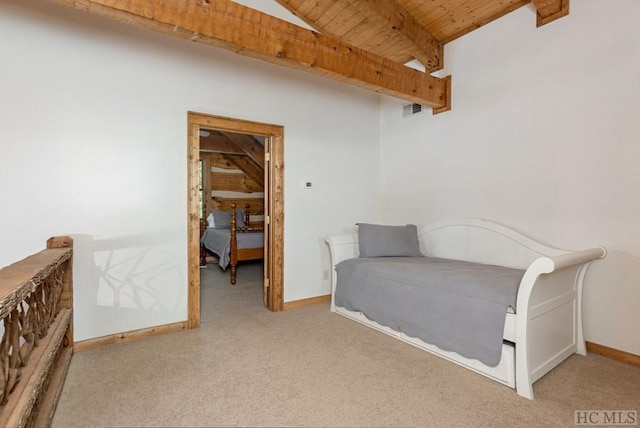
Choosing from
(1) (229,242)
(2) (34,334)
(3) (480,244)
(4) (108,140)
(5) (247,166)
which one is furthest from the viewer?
(5) (247,166)

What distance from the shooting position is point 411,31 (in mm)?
3416

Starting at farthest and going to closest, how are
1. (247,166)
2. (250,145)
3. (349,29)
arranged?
(247,166) → (250,145) → (349,29)

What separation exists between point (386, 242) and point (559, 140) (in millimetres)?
1729

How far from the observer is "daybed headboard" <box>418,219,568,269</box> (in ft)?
9.32

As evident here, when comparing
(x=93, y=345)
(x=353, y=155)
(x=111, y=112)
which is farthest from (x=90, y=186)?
(x=353, y=155)

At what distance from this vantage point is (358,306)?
10.3ft

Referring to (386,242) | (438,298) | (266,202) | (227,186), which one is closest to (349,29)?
(266,202)

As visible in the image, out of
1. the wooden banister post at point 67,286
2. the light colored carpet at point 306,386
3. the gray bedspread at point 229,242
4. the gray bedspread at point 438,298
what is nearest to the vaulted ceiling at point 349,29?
the wooden banister post at point 67,286

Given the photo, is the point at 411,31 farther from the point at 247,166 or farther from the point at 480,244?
the point at 247,166

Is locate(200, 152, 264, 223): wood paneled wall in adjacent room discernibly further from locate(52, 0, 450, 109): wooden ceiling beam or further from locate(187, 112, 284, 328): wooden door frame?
locate(52, 0, 450, 109): wooden ceiling beam

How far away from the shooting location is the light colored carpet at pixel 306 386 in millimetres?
1751

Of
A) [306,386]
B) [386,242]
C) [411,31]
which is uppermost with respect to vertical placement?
[411,31]

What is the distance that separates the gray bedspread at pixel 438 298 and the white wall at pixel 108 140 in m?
1.58

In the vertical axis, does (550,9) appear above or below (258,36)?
above
